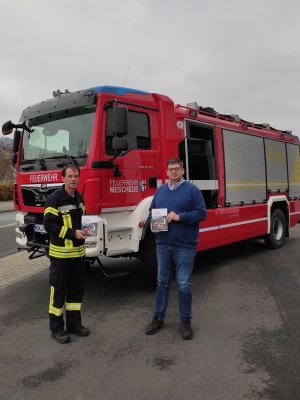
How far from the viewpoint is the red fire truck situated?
478 centimetres

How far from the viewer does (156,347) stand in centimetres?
362

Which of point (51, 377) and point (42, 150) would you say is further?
point (42, 150)

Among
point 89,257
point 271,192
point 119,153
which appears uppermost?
point 119,153

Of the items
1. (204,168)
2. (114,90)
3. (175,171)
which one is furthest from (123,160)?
(204,168)

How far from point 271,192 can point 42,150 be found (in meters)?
5.21

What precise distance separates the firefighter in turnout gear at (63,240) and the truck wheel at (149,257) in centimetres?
151

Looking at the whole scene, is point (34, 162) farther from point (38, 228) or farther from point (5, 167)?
point (5, 167)

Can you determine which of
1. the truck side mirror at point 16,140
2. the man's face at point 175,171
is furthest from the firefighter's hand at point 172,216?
the truck side mirror at point 16,140

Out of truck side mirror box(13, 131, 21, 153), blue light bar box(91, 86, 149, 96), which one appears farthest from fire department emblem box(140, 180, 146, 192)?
truck side mirror box(13, 131, 21, 153)

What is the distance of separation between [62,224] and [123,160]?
1.52m

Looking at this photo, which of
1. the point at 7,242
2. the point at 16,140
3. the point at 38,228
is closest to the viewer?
the point at 38,228

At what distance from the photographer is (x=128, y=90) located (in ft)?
17.2

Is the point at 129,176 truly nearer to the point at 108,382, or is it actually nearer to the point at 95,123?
the point at 95,123

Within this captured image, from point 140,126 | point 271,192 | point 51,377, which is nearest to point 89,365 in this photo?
point 51,377
